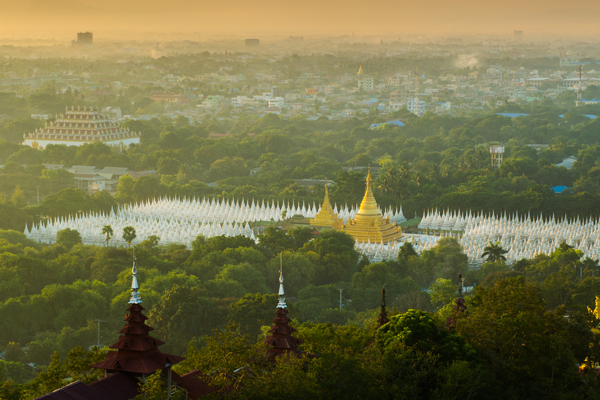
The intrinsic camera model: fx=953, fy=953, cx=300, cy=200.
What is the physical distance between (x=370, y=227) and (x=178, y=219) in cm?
1357

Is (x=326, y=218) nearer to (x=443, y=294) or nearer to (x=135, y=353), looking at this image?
(x=443, y=294)

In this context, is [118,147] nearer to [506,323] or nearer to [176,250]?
[176,250]

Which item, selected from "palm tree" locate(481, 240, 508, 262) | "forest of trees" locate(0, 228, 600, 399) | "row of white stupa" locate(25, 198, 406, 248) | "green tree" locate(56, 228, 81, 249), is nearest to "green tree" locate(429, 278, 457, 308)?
"forest of trees" locate(0, 228, 600, 399)

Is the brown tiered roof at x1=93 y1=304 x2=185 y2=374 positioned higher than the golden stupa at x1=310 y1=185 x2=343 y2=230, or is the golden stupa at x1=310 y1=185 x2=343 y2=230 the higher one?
the brown tiered roof at x1=93 y1=304 x2=185 y2=374

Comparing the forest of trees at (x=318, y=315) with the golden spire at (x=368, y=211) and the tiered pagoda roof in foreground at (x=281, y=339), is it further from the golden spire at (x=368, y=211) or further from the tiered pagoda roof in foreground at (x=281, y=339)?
the golden spire at (x=368, y=211)

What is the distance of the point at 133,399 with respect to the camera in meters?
19.5

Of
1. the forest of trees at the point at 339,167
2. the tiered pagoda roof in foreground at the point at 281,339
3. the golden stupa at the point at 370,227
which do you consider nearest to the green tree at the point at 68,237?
the forest of trees at the point at 339,167

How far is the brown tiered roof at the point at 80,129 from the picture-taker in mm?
97062

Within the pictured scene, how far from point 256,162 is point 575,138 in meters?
44.1

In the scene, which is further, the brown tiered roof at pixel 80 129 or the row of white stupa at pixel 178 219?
the brown tiered roof at pixel 80 129

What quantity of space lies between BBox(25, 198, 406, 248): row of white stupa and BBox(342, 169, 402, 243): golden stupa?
2.72 meters

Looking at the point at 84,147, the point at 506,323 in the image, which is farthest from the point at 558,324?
the point at 84,147

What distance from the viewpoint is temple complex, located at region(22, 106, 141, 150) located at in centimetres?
9681

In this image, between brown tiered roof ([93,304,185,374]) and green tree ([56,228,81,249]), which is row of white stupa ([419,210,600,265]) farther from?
brown tiered roof ([93,304,185,374])
